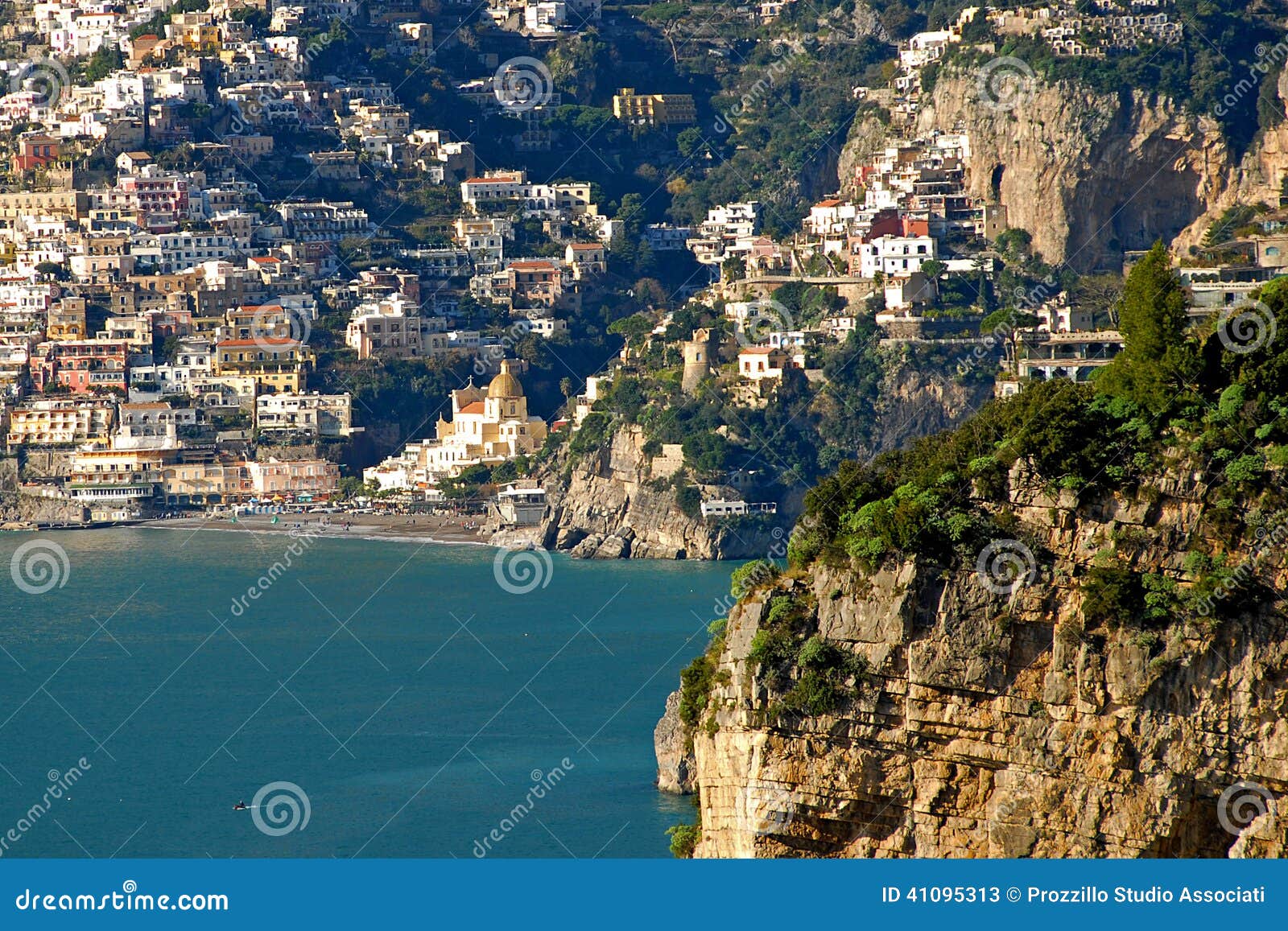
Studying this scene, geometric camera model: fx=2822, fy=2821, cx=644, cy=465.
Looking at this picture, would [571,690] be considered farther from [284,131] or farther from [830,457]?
[284,131]

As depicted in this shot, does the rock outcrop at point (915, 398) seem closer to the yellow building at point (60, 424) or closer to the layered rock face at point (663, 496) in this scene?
the layered rock face at point (663, 496)

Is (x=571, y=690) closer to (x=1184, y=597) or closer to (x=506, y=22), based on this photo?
(x=1184, y=597)

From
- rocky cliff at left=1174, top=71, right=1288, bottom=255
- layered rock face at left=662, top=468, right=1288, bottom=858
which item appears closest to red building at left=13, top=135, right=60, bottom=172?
rocky cliff at left=1174, top=71, right=1288, bottom=255

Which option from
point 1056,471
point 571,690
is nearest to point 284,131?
point 571,690

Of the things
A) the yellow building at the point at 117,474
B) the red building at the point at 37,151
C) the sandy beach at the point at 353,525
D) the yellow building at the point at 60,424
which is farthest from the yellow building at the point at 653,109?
the sandy beach at the point at 353,525

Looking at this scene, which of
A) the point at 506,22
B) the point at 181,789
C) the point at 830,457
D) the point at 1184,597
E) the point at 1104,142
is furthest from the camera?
the point at 506,22

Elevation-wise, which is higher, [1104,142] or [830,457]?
[1104,142]

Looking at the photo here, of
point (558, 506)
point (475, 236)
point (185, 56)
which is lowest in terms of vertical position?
point (558, 506)

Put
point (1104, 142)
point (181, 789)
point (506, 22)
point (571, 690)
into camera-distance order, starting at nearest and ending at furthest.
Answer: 1. point (181, 789)
2. point (571, 690)
3. point (1104, 142)
4. point (506, 22)

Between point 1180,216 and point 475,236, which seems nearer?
point 1180,216
